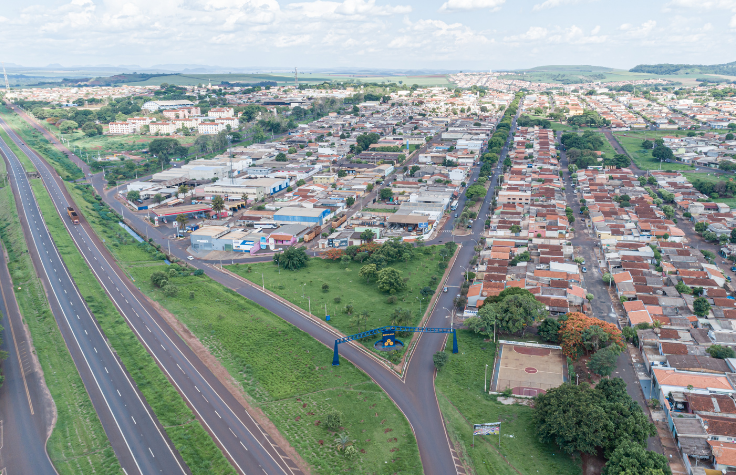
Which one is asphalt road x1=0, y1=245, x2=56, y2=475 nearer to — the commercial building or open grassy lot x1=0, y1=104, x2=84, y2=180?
→ the commercial building

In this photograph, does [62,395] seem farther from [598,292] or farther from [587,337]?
[598,292]

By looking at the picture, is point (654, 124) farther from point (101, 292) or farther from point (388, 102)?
point (101, 292)

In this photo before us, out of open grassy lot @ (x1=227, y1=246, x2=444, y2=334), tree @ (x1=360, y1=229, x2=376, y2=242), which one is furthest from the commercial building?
open grassy lot @ (x1=227, y1=246, x2=444, y2=334)

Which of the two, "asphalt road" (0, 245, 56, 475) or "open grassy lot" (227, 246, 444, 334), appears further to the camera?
"open grassy lot" (227, 246, 444, 334)

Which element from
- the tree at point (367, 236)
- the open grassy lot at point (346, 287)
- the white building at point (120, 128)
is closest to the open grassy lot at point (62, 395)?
the open grassy lot at point (346, 287)

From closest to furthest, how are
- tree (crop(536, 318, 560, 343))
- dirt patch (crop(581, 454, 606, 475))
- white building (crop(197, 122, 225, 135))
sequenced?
dirt patch (crop(581, 454, 606, 475)) → tree (crop(536, 318, 560, 343)) → white building (crop(197, 122, 225, 135))

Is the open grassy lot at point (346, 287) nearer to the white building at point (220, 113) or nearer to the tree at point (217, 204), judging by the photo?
the tree at point (217, 204)

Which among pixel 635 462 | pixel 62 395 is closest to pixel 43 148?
pixel 62 395

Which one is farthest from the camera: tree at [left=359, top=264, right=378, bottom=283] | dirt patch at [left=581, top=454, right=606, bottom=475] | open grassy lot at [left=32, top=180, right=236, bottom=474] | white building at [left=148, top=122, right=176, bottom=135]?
white building at [left=148, top=122, right=176, bottom=135]
